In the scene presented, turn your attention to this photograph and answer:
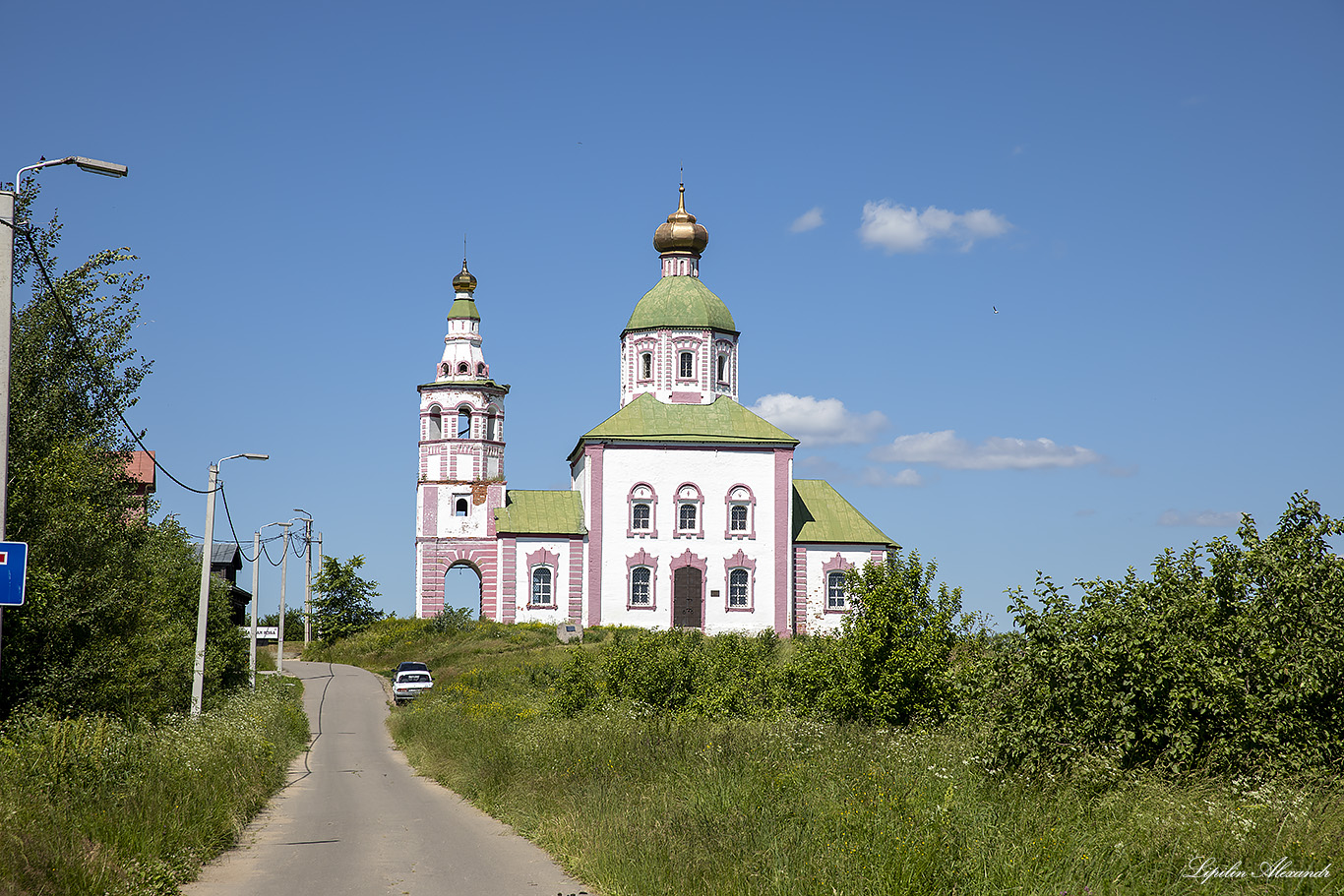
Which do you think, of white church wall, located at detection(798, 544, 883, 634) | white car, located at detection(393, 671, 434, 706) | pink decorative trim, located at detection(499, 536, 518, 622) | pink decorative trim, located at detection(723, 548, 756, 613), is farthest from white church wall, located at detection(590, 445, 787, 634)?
white car, located at detection(393, 671, 434, 706)

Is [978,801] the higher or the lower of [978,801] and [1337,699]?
the lower

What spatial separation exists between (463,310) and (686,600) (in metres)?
17.7

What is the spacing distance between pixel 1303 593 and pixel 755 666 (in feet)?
47.4

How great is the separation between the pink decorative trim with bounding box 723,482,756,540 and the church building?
65 millimetres

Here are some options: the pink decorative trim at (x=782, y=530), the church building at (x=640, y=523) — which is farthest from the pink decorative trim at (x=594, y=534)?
the pink decorative trim at (x=782, y=530)

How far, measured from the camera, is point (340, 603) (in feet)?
210

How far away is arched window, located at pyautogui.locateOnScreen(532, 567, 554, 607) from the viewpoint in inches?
2264

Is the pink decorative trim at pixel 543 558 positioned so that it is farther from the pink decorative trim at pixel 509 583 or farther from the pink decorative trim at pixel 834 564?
the pink decorative trim at pixel 834 564

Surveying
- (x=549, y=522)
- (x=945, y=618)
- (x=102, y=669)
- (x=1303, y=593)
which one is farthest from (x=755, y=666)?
(x=549, y=522)

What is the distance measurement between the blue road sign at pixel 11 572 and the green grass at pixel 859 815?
5791mm

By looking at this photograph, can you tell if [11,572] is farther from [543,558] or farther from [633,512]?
[633,512]

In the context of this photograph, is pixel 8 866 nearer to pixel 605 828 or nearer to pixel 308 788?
pixel 605 828

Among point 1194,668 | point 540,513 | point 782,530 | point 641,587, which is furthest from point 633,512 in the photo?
point 1194,668

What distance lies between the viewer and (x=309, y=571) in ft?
205
